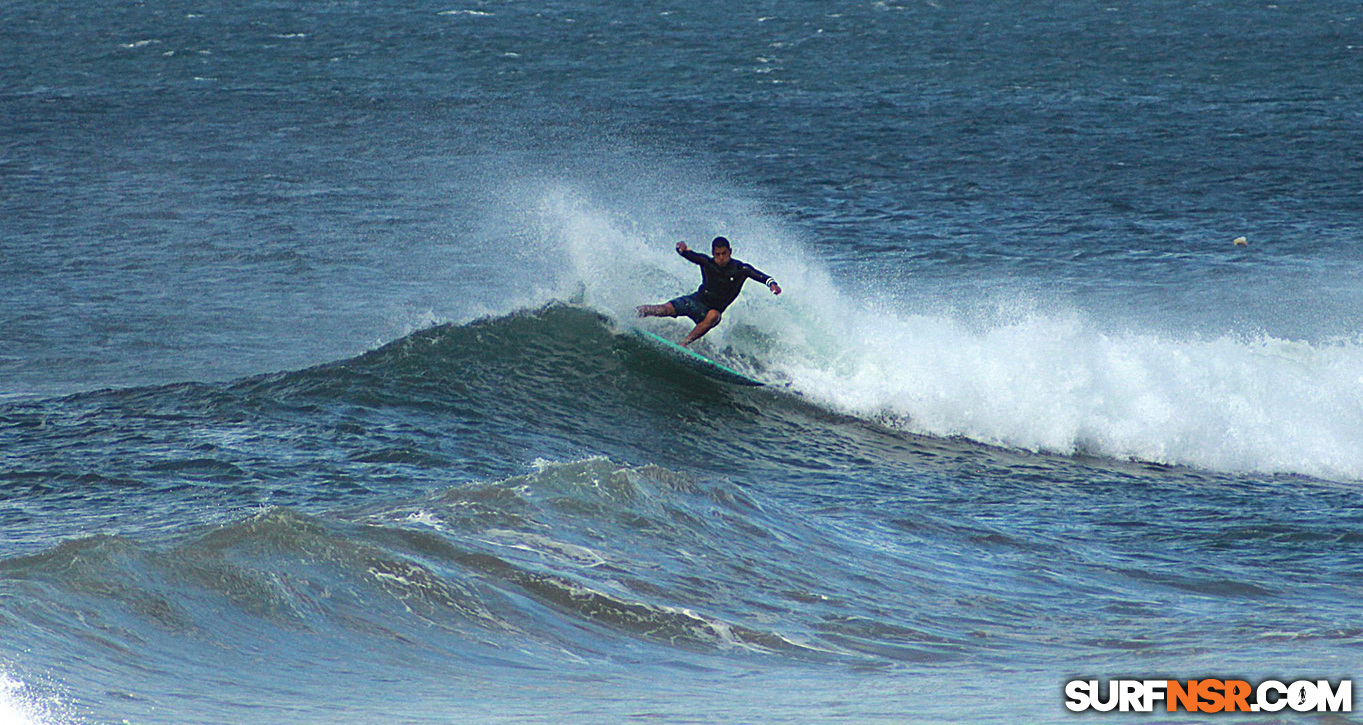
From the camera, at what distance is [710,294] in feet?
57.4

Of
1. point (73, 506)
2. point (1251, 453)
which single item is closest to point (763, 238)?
point (1251, 453)

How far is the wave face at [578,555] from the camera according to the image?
8.86 m

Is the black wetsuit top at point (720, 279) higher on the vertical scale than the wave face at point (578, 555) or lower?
higher

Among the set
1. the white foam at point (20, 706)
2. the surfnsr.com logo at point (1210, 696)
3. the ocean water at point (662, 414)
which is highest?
the ocean water at point (662, 414)

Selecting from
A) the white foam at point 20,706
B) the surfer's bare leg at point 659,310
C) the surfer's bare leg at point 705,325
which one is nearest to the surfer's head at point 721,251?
the surfer's bare leg at point 705,325

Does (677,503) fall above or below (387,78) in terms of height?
below

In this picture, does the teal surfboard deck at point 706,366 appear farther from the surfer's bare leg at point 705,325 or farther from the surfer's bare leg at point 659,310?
the surfer's bare leg at point 659,310

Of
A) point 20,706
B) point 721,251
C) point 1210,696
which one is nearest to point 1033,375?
point 721,251

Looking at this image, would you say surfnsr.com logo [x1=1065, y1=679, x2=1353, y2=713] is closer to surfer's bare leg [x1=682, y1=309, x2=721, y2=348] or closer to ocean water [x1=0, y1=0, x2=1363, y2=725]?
ocean water [x1=0, y1=0, x2=1363, y2=725]

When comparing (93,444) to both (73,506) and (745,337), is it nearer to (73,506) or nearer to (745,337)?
(73,506)

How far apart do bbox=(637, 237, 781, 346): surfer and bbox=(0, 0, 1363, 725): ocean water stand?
0.87 metres

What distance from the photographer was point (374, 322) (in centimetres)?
2272

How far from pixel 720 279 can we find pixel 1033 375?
4142mm

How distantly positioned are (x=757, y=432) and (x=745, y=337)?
8.54 ft
